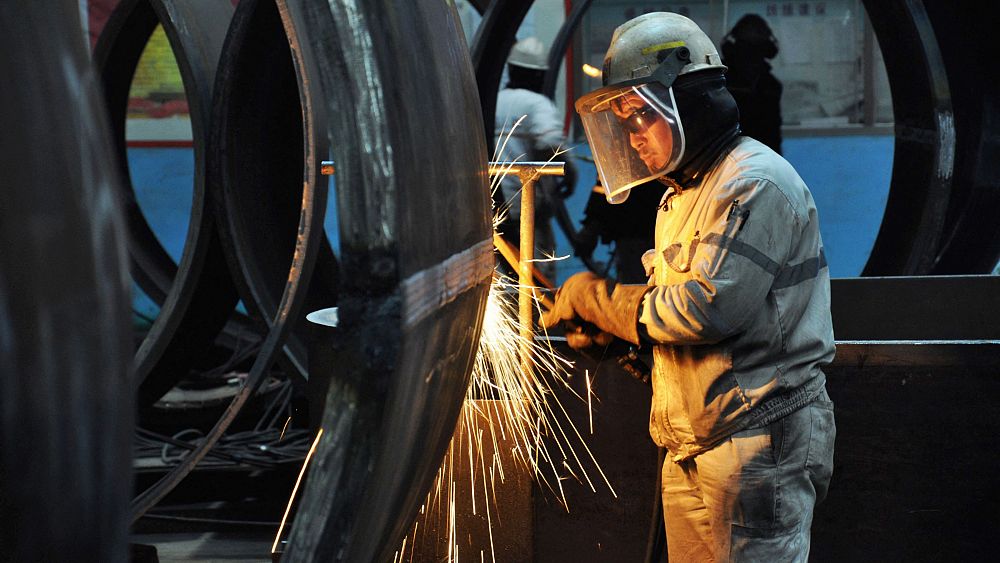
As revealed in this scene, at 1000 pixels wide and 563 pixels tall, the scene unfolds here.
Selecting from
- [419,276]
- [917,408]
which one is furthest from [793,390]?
[419,276]

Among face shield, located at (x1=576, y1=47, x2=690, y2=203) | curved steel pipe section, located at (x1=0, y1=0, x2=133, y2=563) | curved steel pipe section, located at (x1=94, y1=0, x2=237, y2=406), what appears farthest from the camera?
curved steel pipe section, located at (x1=94, y1=0, x2=237, y2=406)

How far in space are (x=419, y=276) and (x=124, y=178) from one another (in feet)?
15.1

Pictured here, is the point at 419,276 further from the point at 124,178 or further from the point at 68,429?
the point at 124,178

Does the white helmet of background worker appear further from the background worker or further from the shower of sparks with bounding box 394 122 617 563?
the background worker

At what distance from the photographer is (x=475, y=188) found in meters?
1.32

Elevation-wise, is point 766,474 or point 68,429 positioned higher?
point 68,429

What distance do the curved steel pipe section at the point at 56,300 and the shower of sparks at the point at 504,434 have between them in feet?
5.75

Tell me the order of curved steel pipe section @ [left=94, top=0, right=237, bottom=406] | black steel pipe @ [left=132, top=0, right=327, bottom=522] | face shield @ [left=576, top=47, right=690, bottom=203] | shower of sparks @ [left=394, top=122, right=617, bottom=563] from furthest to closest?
1. curved steel pipe section @ [left=94, top=0, right=237, bottom=406]
2. black steel pipe @ [left=132, top=0, right=327, bottom=522]
3. shower of sparks @ [left=394, top=122, right=617, bottom=563]
4. face shield @ [left=576, top=47, right=690, bottom=203]

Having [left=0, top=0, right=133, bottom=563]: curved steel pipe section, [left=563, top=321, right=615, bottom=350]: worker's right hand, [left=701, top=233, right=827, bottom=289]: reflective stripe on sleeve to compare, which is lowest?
[left=563, top=321, right=615, bottom=350]: worker's right hand

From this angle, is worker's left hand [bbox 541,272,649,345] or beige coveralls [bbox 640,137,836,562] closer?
beige coveralls [bbox 640,137,836,562]

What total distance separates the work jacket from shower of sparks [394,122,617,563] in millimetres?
480

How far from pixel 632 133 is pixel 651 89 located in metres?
0.14

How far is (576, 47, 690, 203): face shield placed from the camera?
215 cm

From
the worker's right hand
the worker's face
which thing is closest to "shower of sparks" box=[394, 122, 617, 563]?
the worker's right hand
